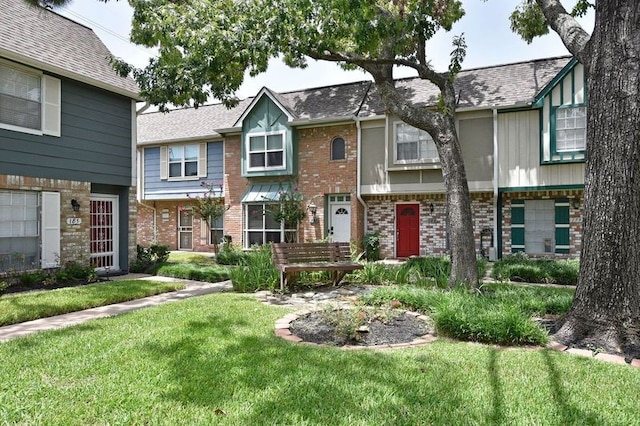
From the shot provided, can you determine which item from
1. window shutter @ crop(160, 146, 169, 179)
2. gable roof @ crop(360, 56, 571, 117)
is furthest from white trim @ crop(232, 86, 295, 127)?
window shutter @ crop(160, 146, 169, 179)

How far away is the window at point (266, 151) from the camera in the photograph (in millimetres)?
17141

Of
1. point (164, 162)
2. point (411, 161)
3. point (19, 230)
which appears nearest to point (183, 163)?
point (164, 162)

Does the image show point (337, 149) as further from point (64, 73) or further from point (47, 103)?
point (47, 103)

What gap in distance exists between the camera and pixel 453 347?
15.9ft

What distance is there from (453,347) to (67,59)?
11.5m

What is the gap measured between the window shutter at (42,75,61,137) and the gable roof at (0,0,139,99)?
32 centimetres

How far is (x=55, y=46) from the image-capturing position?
10.8 m

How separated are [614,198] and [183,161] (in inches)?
714

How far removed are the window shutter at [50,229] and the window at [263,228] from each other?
7.82 m

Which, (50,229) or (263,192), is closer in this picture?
(50,229)

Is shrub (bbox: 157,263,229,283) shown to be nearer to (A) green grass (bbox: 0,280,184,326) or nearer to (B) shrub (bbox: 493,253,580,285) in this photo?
(A) green grass (bbox: 0,280,184,326)

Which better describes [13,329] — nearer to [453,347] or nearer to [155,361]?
[155,361]

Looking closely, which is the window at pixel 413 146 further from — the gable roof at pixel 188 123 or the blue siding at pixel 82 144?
the blue siding at pixel 82 144

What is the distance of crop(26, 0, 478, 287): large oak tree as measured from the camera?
8062 millimetres
